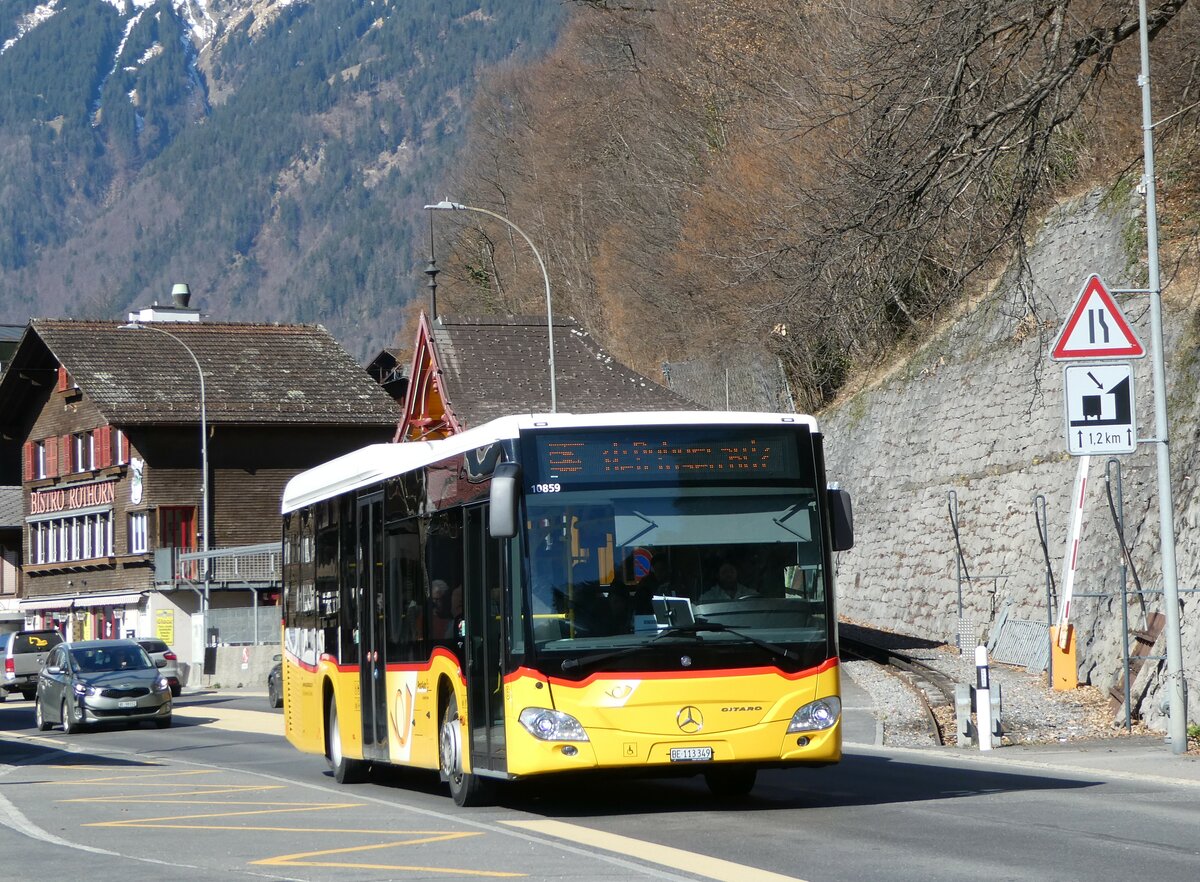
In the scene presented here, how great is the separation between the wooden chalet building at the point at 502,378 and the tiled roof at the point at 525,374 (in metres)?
0.02

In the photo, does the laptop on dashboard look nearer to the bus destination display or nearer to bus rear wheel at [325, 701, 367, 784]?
the bus destination display

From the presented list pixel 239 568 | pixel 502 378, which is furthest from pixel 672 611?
pixel 239 568

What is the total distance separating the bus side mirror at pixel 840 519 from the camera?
13891mm

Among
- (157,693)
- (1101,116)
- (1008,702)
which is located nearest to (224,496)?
(157,693)

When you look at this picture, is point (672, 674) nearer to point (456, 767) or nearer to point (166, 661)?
point (456, 767)

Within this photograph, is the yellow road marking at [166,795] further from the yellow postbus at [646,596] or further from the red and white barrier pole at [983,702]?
→ the red and white barrier pole at [983,702]

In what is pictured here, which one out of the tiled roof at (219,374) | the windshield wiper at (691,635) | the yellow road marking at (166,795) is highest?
the tiled roof at (219,374)

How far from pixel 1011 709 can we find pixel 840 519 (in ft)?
31.9

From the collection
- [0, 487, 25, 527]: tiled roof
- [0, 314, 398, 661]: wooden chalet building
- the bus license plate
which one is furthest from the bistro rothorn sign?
the bus license plate

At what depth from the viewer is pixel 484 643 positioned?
557 inches

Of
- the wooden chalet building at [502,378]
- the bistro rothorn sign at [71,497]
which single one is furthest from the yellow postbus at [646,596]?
the bistro rothorn sign at [71,497]

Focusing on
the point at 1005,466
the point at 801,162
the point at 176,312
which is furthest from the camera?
the point at 176,312

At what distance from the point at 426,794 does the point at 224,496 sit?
52720mm

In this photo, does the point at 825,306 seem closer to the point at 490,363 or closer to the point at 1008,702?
the point at 1008,702
